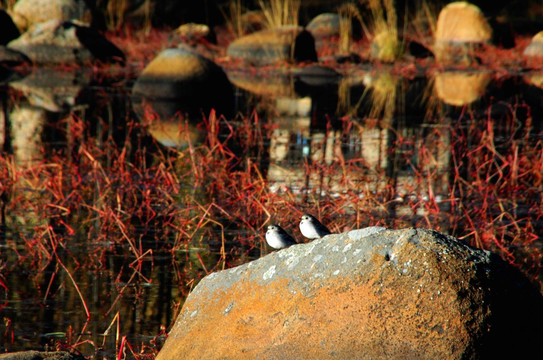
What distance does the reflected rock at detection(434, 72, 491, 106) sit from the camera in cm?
1672

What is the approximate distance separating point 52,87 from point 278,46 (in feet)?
22.7

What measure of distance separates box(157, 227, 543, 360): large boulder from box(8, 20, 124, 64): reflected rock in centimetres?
1880

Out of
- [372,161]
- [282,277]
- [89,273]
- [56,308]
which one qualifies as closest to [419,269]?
[282,277]

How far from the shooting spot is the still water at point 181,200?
5547 mm

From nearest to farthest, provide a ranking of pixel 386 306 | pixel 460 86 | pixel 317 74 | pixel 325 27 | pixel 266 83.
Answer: pixel 386 306 < pixel 460 86 < pixel 266 83 < pixel 317 74 < pixel 325 27

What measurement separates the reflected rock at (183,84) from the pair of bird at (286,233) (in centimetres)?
1043

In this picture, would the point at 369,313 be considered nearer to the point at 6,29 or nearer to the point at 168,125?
the point at 168,125

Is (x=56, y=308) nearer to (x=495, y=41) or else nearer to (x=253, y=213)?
(x=253, y=213)

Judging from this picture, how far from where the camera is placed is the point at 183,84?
52.5 ft

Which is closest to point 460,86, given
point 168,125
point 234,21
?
point 168,125

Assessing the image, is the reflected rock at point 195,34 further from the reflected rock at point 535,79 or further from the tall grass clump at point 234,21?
the reflected rock at point 535,79

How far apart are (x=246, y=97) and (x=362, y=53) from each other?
383 inches

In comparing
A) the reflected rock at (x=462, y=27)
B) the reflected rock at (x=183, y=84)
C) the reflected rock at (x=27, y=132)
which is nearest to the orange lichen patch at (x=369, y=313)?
the reflected rock at (x=27, y=132)

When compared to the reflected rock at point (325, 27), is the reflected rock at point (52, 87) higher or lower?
lower
